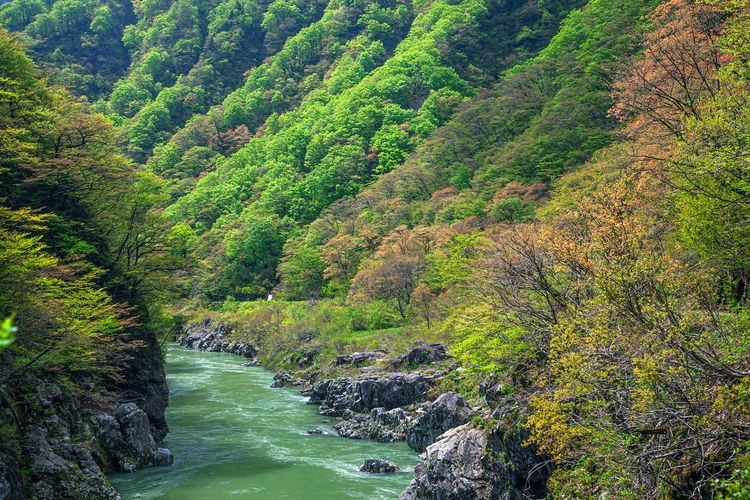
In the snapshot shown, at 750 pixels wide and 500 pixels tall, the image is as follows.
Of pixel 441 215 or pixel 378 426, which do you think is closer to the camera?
pixel 378 426

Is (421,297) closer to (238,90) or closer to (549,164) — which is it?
(549,164)

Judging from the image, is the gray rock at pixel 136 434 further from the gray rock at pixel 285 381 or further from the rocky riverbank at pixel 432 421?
the gray rock at pixel 285 381

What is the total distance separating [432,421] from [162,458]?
12390 millimetres

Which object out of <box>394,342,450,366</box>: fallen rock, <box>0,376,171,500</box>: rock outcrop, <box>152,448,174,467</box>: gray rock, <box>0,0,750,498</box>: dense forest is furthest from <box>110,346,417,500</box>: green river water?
<box>394,342,450,366</box>: fallen rock

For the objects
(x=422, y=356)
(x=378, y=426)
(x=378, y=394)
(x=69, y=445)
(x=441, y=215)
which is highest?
(x=441, y=215)

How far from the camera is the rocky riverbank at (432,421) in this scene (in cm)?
1709

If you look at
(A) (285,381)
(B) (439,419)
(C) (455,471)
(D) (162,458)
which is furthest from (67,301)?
(A) (285,381)

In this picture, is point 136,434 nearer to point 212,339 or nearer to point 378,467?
point 378,467

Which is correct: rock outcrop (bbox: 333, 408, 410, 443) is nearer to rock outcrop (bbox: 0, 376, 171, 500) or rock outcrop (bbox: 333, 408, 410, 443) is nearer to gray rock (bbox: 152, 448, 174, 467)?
gray rock (bbox: 152, 448, 174, 467)

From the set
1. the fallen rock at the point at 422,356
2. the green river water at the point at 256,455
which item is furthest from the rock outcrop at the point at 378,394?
the fallen rock at the point at 422,356

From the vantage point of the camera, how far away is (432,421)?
1055 inches

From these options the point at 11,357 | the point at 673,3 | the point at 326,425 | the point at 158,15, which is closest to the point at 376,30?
the point at 158,15

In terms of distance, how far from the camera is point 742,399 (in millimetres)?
9938

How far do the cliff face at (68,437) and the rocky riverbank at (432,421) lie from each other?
10652mm
